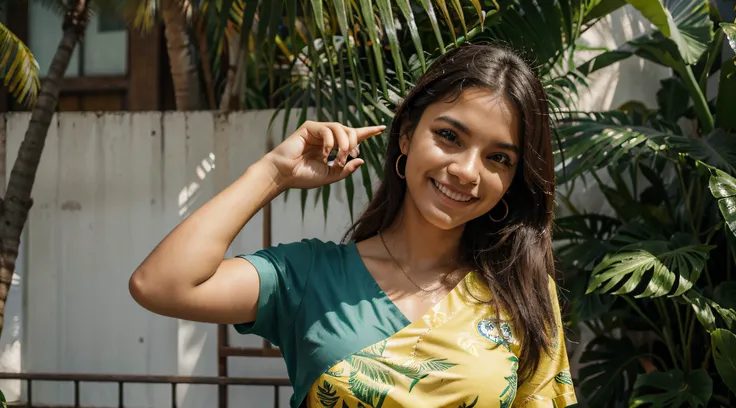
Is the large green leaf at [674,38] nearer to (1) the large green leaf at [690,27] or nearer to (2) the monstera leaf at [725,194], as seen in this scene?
(1) the large green leaf at [690,27]

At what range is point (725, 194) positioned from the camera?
3.39 meters

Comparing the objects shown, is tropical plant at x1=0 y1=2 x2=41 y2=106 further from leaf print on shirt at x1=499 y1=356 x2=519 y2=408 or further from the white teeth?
leaf print on shirt at x1=499 y1=356 x2=519 y2=408

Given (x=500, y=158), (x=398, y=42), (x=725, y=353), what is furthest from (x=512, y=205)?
(x=725, y=353)

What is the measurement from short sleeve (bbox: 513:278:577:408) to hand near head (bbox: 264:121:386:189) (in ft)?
1.63

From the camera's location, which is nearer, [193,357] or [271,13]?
[271,13]

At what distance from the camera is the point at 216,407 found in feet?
16.1

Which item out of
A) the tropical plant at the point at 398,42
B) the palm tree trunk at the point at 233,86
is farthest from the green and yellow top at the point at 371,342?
the palm tree trunk at the point at 233,86

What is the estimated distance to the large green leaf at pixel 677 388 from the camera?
3.73m

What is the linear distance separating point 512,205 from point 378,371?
0.49 m

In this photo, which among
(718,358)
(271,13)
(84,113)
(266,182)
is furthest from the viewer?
(84,113)

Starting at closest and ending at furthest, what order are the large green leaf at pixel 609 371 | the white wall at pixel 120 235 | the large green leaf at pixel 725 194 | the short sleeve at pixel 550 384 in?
the short sleeve at pixel 550 384
the large green leaf at pixel 725 194
the large green leaf at pixel 609 371
the white wall at pixel 120 235

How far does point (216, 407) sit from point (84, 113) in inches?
68.5

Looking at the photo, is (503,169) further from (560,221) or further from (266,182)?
(560,221)

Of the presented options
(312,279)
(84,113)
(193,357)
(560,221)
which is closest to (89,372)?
(193,357)
